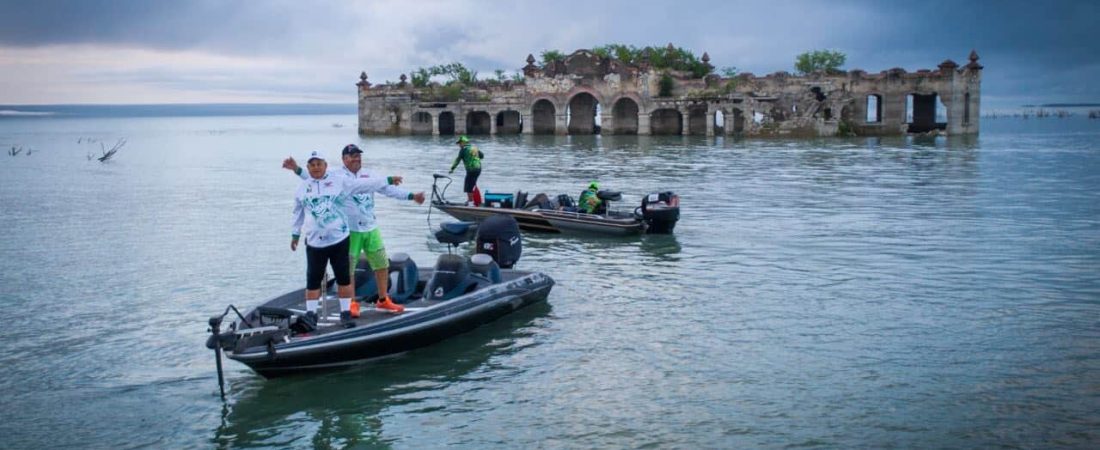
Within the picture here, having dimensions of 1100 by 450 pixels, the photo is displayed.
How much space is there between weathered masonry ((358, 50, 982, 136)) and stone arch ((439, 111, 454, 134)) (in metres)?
0.10

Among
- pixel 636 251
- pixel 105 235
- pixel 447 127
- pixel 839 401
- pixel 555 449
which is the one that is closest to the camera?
pixel 555 449

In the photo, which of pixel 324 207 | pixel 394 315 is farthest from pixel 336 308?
pixel 324 207

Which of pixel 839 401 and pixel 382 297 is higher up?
pixel 382 297

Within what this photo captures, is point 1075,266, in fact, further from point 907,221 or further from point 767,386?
point 767,386

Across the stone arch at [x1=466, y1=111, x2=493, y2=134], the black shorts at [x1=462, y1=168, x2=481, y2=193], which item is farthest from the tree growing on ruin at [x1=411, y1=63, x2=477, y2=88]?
the black shorts at [x1=462, y1=168, x2=481, y2=193]

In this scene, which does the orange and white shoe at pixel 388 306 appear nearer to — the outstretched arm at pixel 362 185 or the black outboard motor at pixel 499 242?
the outstretched arm at pixel 362 185

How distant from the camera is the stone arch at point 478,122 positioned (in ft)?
263

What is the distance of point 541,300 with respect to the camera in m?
13.6

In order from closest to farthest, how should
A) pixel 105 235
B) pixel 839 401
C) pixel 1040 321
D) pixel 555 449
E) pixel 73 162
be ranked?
pixel 555 449
pixel 839 401
pixel 1040 321
pixel 105 235
pixel 73 162

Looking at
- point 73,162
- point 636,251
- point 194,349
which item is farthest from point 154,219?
point 73,162

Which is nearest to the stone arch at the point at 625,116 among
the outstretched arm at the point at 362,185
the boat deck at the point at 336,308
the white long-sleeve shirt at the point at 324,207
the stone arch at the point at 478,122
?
the stone arch at the point at 478,122

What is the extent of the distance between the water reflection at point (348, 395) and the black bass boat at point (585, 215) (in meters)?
7.45

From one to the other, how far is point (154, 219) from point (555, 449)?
18.4 m

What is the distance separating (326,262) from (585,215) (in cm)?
933
